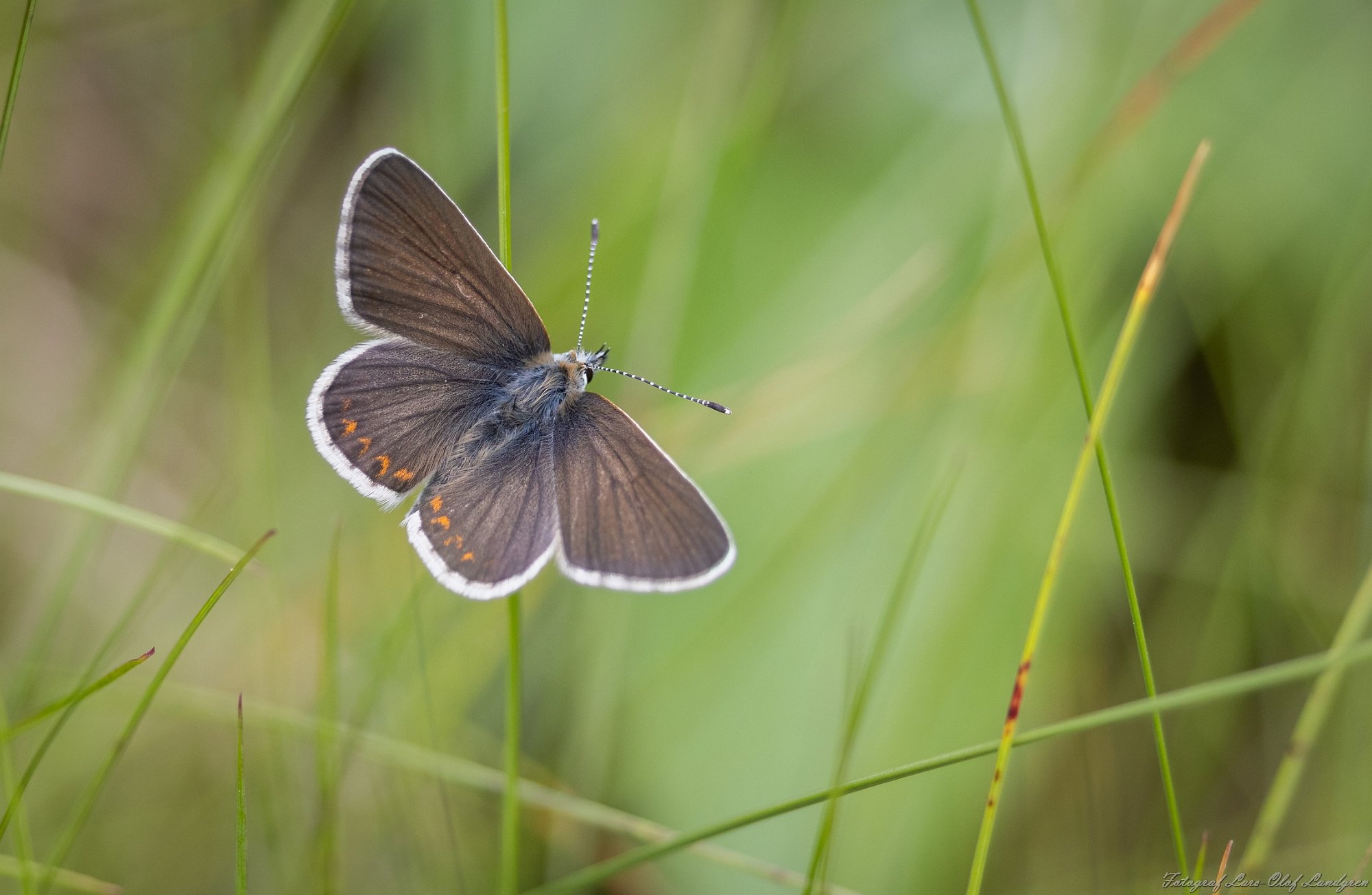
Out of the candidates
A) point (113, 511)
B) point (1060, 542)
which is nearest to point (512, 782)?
point (113, 511)

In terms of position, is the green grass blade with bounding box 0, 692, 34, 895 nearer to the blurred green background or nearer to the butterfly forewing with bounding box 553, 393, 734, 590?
the blurred green background

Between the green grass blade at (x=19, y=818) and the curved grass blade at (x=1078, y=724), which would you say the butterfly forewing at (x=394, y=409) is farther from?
the curved grass blade at (x=1078, y=724)

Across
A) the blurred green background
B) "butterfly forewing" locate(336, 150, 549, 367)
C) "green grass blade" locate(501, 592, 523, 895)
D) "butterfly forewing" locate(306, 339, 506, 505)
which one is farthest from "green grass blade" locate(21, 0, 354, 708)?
"green grass blade" locate(501, 592, 523, 895)

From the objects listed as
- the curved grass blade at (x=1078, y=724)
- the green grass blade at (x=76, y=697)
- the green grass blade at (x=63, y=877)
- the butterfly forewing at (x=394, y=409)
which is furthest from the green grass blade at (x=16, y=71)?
the curved grass blade at (x=1078, y=724)

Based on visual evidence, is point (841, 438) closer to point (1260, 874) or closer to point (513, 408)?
point (513, 408)

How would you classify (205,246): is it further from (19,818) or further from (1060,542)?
(1060,542)
